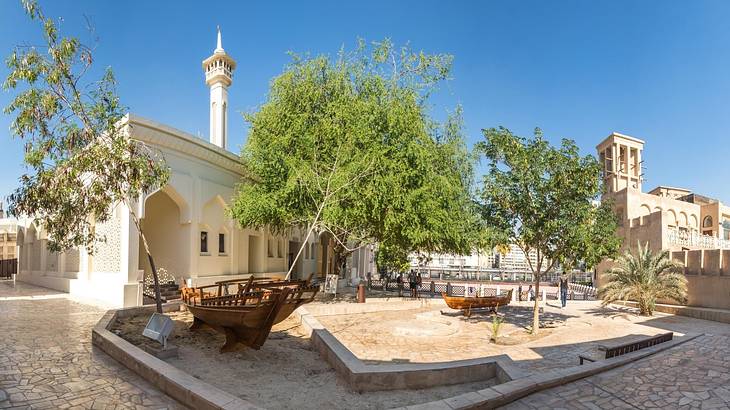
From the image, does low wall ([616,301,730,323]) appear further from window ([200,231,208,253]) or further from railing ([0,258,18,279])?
railing ([0,258,18,279])

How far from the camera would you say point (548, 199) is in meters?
13.2

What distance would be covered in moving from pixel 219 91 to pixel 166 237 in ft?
38.4

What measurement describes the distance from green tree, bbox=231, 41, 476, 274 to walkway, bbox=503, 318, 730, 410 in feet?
25.9

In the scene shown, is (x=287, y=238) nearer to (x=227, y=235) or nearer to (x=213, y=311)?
(x=227, y=235)

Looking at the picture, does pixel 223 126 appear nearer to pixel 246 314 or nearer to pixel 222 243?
pixel 222 243

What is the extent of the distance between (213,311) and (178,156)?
9.50 metres

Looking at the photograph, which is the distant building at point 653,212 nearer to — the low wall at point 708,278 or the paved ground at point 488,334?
the low wall at point 708,278

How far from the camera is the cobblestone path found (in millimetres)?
6211

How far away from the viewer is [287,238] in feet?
85.5

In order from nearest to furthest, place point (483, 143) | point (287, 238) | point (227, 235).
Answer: point (483, 143), point (227, 235), point (287, 238)

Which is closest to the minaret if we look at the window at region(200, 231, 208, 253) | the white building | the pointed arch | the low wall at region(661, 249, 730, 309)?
the white building

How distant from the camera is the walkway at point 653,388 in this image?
621cm

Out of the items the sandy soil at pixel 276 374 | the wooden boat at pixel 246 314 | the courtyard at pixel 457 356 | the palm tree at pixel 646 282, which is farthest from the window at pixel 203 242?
the palm tree at pixel 646 282

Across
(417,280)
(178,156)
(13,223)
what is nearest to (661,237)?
(417,280)
